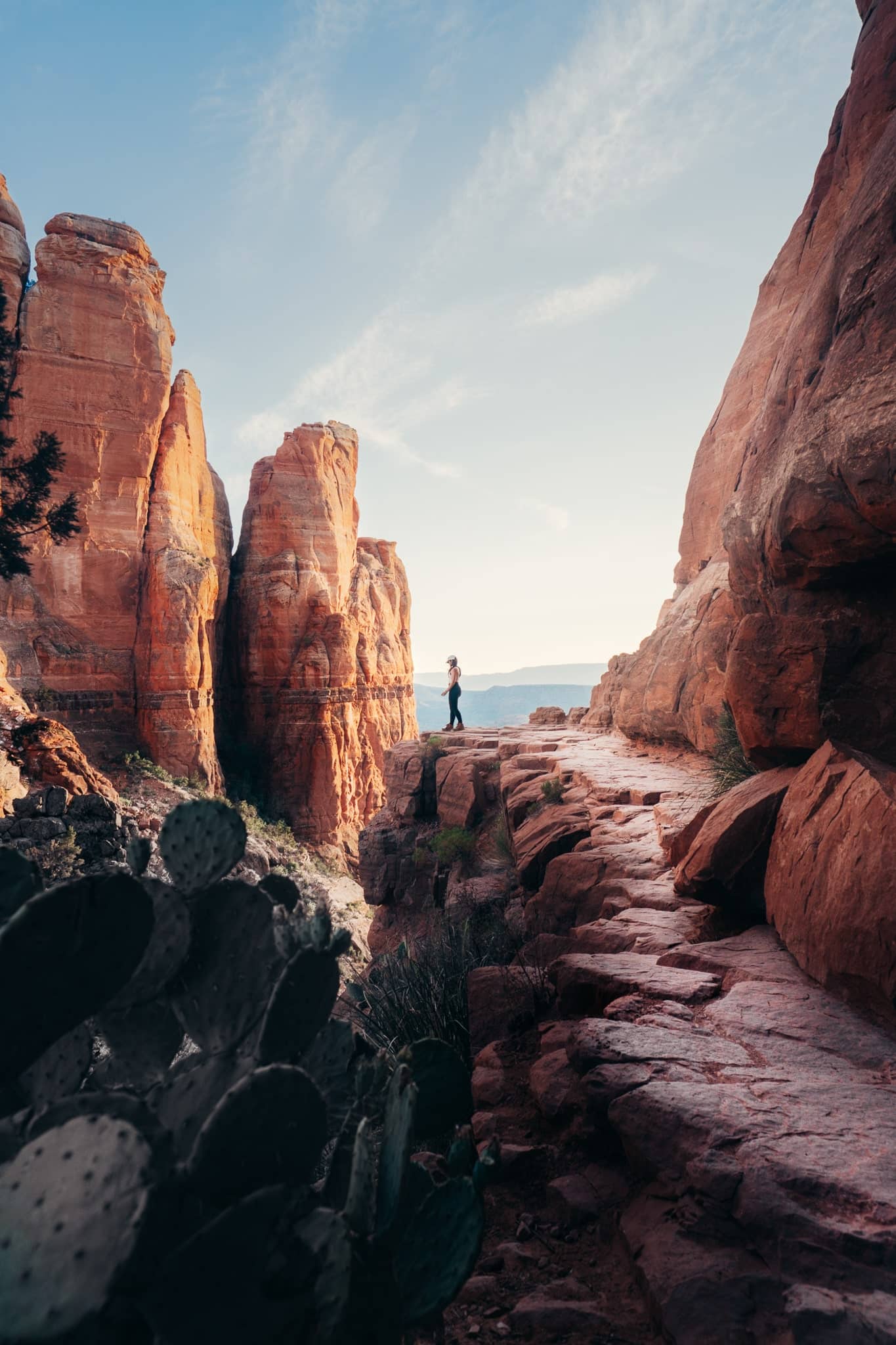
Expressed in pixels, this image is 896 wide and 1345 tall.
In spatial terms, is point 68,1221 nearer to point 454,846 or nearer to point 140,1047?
point 140,1047


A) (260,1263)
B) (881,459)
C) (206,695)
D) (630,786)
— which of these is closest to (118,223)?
(206,695)

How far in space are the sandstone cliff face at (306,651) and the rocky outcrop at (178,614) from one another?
2409 mm

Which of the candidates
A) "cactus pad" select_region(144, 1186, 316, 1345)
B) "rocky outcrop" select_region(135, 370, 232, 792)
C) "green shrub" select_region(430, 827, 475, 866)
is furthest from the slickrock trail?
"rocky outcrop" select_region(135, 370, 232, 792)

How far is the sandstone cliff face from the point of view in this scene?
28.9 metres

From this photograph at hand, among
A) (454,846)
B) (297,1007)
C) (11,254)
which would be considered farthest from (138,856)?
(11,254)

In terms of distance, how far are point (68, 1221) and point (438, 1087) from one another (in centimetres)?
167

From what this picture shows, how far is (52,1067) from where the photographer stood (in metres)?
2.01

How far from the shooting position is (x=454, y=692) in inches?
676

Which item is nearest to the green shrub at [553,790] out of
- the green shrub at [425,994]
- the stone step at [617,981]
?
the green shrub at [425,994]

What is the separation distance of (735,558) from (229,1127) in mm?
5243

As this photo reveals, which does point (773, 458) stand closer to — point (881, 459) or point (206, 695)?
point (881, 459)

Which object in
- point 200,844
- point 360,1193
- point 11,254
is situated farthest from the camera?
point 11,254

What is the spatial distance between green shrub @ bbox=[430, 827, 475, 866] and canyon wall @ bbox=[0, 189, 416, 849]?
1547 cm

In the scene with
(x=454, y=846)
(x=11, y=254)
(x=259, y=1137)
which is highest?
(x=11, y=254)
